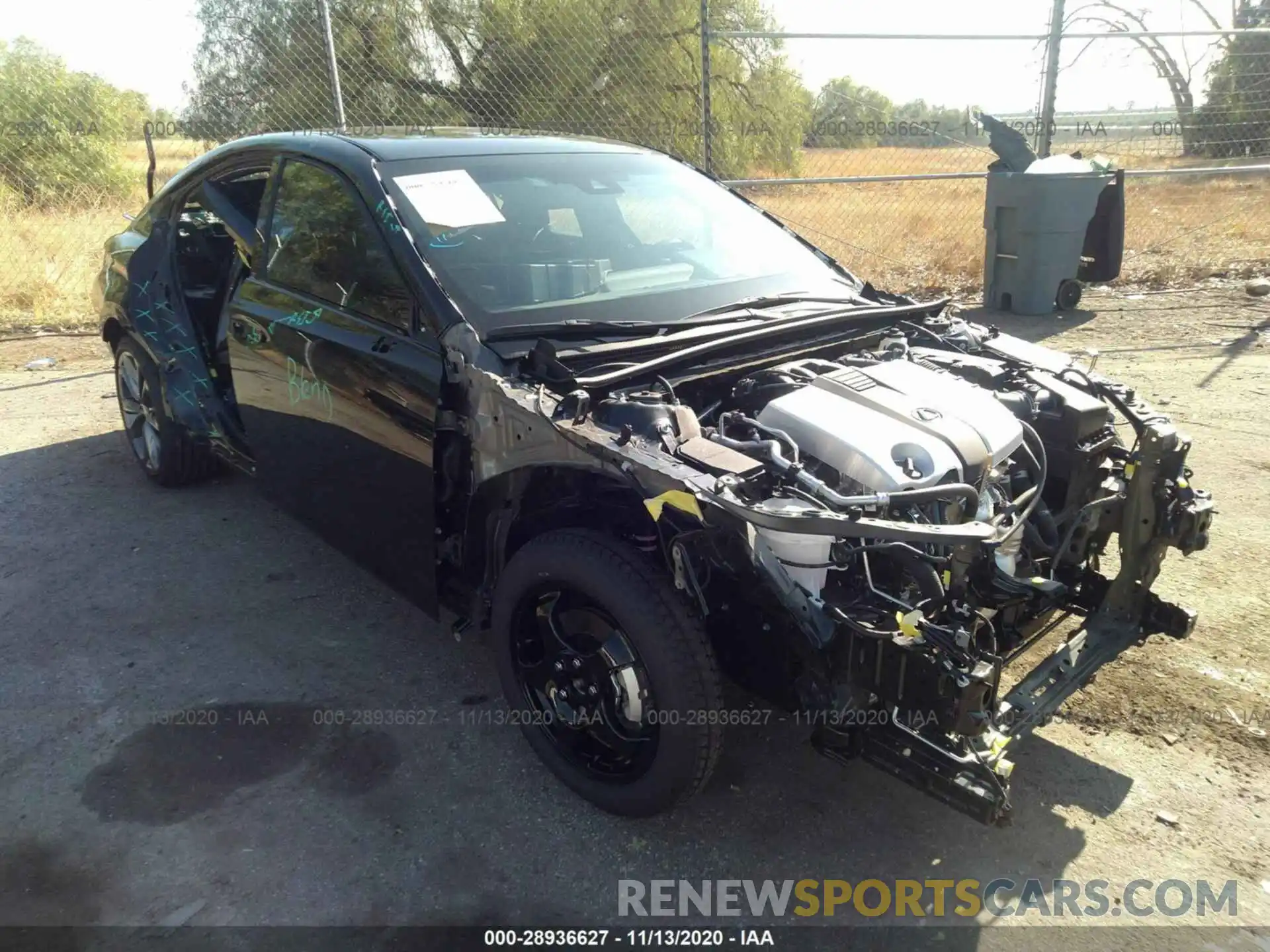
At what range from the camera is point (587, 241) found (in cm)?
345

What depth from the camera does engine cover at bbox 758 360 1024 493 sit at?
2.46 meters

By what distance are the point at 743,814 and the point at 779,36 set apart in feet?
22.3

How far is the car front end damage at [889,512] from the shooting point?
223 centimetres

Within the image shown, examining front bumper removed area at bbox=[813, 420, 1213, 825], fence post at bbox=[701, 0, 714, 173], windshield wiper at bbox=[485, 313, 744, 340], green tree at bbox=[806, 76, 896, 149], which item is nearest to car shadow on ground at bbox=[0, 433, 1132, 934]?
front bumper removed area at bbox=[813, 420, 1213, 825]

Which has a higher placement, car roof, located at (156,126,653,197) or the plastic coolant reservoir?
car roof, located at (156,126,653,197)

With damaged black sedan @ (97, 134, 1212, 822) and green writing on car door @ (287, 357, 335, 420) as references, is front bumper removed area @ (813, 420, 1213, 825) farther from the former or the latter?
green writing on car door @ (287, 357, 335, 420)

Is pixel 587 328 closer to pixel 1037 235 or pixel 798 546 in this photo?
pixel 798 546

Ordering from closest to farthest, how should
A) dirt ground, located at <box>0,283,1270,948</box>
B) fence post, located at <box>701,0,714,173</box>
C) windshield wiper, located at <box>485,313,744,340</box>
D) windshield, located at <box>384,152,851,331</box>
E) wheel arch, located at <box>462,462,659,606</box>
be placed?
1. dirt ground, located at <box>0,283,1270,948</box>
2. wheel arch, located at <box>462,462,659,606</box>
3. windshield wiper, located at <box>485,313,744,340</box>
4. windshield, located at <box>384,152,851,331</box>
5. fence post, located at <box>701,0,714,173</box>

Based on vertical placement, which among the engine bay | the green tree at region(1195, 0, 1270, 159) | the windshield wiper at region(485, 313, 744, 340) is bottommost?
the engine bay

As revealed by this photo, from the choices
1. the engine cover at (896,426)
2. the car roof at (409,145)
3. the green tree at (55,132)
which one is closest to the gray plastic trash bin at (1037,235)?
the car roof at (409,145)

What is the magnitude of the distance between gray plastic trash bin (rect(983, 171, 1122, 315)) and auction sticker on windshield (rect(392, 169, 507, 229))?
6431 millimetres

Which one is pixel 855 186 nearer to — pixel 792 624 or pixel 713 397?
pixel 713 397

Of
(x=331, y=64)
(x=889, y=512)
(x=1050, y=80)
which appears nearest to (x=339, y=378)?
(x=889, y=512)

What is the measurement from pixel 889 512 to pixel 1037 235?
6971 mm
